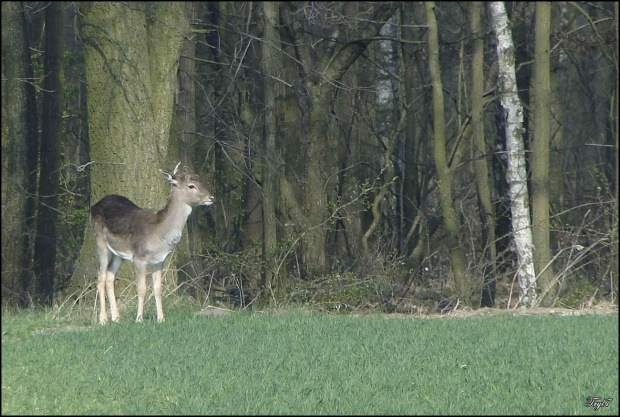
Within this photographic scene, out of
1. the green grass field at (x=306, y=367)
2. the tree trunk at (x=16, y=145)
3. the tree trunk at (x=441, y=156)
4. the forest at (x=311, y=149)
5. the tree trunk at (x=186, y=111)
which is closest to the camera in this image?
the green grass field at (x=306, y=367)

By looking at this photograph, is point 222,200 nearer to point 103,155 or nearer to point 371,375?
point 103,155

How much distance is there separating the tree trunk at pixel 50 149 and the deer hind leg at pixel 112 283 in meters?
9.27

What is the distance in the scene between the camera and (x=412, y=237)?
25656 millimetres

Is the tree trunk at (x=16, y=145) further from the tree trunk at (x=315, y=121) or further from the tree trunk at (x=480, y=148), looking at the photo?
the tree trunk at (x=480, y=148)

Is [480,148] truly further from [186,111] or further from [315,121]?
[186,111]

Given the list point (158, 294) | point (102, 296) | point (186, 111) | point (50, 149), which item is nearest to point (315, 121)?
point (186, 111)

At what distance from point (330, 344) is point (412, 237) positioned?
14654mm

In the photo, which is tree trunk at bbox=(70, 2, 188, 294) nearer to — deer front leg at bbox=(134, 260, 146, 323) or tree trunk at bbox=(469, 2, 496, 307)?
deer front leg at bbox=(134, 260, 146, 323)

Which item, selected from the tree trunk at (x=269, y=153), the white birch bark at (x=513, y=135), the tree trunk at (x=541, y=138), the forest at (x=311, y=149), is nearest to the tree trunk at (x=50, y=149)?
the forest at (x=311, y=149)

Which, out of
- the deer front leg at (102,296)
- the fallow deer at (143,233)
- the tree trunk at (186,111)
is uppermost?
the tree trunk at (186,111)

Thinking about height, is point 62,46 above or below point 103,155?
above

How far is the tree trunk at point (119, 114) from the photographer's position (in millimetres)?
16109

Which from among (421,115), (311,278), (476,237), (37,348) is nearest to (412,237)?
(476,237)

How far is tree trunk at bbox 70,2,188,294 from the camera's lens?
634 inches
